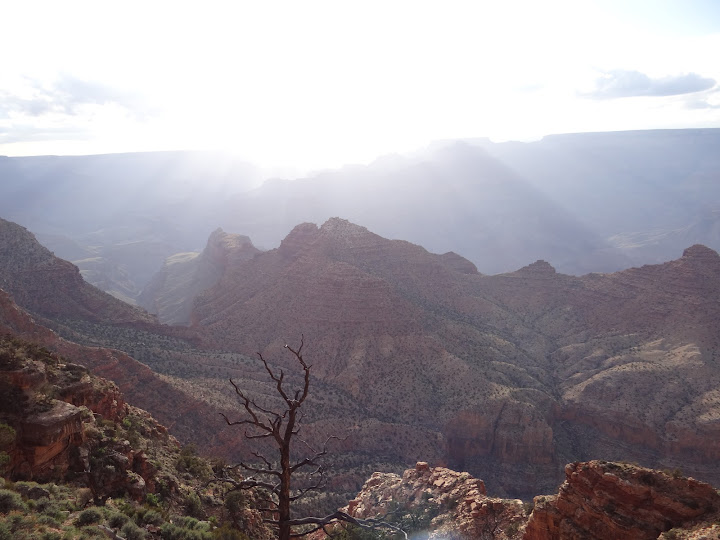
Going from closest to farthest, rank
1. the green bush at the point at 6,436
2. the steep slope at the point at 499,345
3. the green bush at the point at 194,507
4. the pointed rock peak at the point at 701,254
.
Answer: the green bush at the point at 6,436
the green bush at the point at 194,507
the steep slope at the point at 499,345
the pointed rock peak at the point at 701,254

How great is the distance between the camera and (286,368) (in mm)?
56031

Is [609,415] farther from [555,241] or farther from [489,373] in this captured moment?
[555,241]

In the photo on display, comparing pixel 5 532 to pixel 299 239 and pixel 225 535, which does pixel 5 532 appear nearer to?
pixel 225 535

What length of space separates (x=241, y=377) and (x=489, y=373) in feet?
83.7

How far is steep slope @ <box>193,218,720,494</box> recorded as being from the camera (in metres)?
→ 46.8

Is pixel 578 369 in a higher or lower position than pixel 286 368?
lower

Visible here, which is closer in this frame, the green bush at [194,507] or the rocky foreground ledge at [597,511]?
the rocky foreground ledge at [597,511]

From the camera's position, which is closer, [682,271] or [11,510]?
[11,510]

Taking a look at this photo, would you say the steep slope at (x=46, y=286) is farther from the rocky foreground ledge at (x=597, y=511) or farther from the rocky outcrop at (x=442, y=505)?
the rocky foreground ledge at (x=597, y=511)

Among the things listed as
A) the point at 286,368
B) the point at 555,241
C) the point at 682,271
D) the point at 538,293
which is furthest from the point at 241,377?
the point at 555,241

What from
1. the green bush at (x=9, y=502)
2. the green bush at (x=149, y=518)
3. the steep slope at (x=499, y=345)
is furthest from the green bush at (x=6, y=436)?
the steep slope at (x=499, y=345)

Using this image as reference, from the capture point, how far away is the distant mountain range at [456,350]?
1807 inches

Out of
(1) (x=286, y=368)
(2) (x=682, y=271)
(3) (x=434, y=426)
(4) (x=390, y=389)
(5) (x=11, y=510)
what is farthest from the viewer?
(2) (x=682, y=271)

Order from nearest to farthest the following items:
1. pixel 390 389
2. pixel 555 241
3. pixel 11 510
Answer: pixel 11 510 < pixel 390 389 < pixel 555 241
